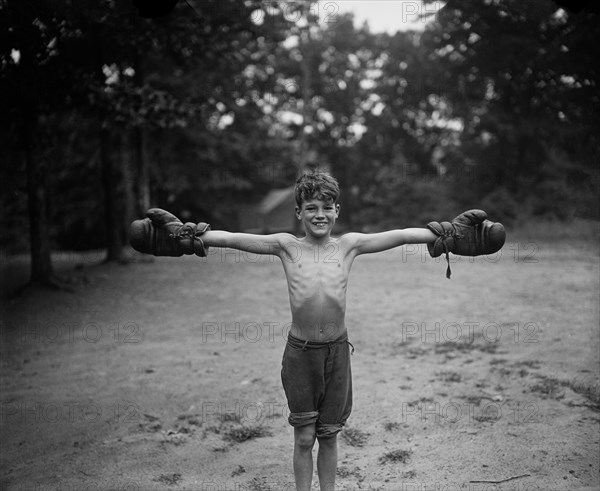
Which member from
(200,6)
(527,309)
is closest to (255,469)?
(527,309)

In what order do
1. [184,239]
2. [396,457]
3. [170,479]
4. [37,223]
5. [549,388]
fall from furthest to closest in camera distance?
[37,223] → [549,388] → [396,457] → [170,479] → [184,239]

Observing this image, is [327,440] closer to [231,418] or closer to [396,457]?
[396,457]

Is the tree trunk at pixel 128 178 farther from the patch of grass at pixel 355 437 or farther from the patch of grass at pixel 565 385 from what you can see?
the patch of grass at pixel 565 385

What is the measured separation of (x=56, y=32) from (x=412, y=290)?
8.14 metres

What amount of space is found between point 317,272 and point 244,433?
211 cm

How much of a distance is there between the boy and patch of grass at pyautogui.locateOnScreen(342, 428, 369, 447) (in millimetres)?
1233

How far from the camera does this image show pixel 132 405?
18.3 feet

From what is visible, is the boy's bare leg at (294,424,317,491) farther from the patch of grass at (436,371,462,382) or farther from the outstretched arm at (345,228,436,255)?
the patch of grass at (436,371,462,382)

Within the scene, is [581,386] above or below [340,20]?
below

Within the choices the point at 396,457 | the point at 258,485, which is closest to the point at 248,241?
the point at 258,485

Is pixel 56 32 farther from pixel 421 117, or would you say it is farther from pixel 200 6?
pixel 421 117

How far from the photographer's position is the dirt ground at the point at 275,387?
409 cm

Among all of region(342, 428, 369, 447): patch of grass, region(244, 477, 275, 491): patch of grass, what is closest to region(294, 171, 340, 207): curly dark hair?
region(244, 477, 275, 491): patch of grass

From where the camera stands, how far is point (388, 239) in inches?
137
